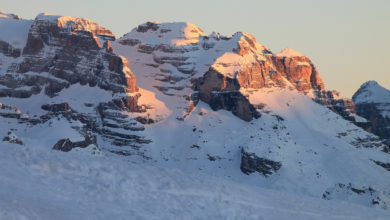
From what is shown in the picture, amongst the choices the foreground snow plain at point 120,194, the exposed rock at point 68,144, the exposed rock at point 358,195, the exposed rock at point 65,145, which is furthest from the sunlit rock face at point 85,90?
the foreground snow plain at point 120,194

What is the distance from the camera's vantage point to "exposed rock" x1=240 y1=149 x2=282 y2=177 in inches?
6794

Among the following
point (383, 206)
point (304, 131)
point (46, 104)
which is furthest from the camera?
point (304, 131)

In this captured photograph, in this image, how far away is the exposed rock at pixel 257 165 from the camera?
172575 millimetres

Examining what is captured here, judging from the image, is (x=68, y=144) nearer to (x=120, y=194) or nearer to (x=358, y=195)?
(x=358, y=195)

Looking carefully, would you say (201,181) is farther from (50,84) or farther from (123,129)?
(50,84)

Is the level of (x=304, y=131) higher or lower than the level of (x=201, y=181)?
lower

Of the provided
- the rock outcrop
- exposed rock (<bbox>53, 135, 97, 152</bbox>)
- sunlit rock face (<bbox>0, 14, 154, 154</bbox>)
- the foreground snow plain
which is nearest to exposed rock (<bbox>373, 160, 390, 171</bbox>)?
sunlit rock face (<bbox>0, 14, 154, 154</bbox>)

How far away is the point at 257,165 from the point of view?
174000 millimetres

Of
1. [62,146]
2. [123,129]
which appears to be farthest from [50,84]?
[62,146]

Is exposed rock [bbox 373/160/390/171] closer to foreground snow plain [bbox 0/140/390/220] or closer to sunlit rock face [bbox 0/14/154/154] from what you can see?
sunlit rock face [bbox 0/14/154/154]

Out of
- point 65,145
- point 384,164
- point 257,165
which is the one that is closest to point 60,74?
point 65,145

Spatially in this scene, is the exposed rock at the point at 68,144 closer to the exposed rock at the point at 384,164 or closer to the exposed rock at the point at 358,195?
the exposed rock at the point at 358,195

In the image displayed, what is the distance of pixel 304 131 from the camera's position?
643 feet

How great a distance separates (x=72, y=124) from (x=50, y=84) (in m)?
35.3
